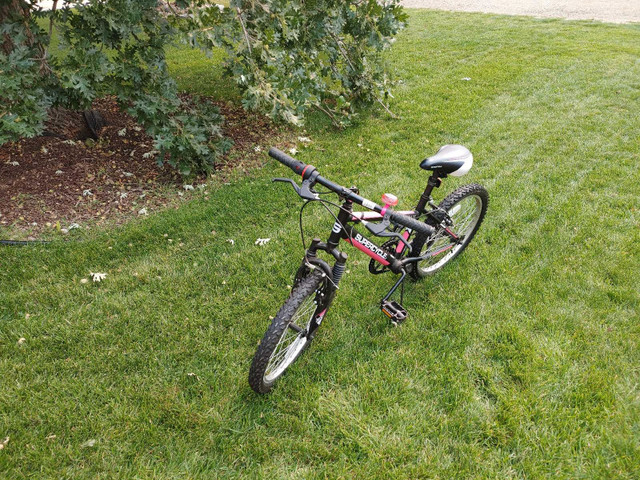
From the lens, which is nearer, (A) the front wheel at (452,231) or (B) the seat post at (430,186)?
(B) the seat post at (430,186)

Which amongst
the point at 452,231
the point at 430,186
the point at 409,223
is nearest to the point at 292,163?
the point at 409,223

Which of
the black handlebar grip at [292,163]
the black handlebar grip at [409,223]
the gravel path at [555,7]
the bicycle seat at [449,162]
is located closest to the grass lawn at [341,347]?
the bicycle seat at [449,162]

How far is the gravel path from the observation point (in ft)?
42.8

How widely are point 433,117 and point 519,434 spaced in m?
5.19

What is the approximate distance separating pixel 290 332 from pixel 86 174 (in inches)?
143

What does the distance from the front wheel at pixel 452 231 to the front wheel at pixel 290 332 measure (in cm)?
100

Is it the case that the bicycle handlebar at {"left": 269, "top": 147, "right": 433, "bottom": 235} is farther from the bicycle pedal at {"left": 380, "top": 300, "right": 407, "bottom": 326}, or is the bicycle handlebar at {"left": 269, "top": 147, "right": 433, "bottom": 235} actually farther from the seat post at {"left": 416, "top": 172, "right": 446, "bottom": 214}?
the bicycle pedal at {"left": 380, "top": 300, "right": 407, "bottom": 326}

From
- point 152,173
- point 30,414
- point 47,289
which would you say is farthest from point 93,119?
point 30,414

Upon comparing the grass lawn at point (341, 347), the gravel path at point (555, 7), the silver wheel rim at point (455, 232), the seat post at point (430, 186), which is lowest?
the grass lawn at point (341, 347)

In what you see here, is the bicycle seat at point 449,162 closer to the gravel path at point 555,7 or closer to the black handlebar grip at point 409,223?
the black handlebar grip at point 409,223

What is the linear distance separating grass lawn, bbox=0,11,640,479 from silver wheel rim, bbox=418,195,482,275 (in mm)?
130

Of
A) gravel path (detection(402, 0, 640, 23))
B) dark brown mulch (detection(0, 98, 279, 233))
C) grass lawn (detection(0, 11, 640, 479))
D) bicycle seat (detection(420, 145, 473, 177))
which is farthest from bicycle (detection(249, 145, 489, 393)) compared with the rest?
gravel path (detection(402, 0, 640, 23))

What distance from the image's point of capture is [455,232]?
12.3 ft

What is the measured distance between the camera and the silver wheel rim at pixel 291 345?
8.89 feet
